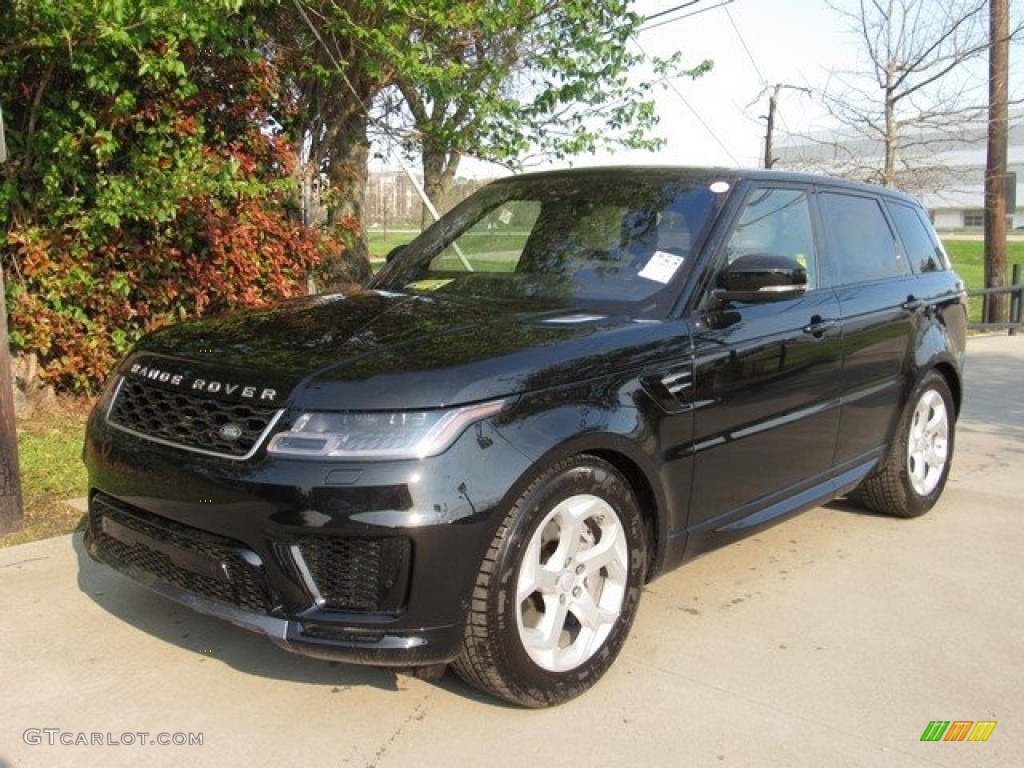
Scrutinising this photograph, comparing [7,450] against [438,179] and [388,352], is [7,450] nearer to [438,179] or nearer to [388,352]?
[388,352]

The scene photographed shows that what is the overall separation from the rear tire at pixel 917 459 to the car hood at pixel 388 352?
2285 millimetres

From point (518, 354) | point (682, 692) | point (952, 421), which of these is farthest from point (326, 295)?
point (952, 421)

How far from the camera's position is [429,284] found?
424 cm

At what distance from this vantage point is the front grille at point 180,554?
281cm

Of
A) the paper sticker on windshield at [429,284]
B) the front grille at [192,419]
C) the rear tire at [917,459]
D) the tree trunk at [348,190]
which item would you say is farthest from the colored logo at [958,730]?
the tree trunk at [348,190]

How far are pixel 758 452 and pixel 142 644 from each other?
2476 mm

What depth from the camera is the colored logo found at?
9.99 feet

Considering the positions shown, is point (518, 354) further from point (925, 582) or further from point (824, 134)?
point (824, 134)

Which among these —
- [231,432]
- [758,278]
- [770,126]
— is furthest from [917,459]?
[770,126]

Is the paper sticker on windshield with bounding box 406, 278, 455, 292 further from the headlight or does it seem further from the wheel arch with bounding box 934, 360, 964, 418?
the wheel arch with bounding box 934, 360, 964, 418

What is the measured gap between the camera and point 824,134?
56.1 ft

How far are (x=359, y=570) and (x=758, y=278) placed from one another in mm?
1864

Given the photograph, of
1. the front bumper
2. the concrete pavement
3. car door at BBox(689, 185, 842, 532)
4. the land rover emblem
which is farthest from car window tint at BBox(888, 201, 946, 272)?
the land rover emblem

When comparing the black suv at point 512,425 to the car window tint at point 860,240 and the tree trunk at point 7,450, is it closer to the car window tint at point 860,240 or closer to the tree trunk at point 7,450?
the car window tint at point 860,240
